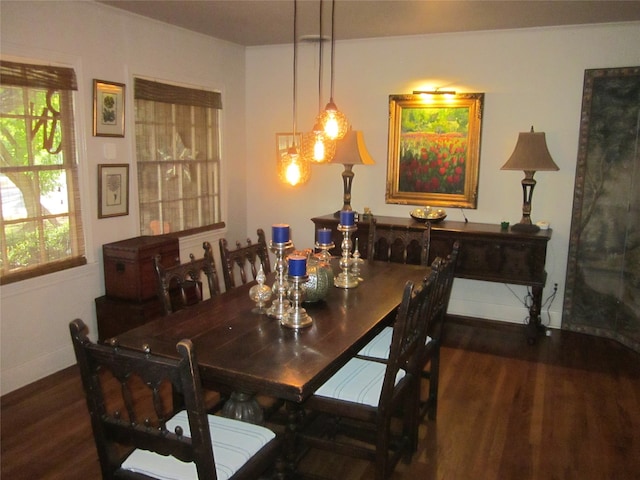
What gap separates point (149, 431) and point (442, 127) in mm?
3706

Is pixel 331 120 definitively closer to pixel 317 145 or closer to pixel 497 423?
pixel 317 145

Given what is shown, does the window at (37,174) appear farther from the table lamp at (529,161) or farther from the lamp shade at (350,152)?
the table lamp at (529,161)

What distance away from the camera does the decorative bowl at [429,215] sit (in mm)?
4469

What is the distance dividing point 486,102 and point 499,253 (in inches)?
51.1

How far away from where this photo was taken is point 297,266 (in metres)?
2.08

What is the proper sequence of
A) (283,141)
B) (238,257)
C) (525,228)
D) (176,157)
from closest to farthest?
1. (238,257)
2. (525,228)
3. (176,157)
4. (283,141)

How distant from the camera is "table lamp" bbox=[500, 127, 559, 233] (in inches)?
158

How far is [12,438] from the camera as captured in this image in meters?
2.72

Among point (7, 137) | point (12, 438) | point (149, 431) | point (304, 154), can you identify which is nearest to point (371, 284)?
point (304, 154)

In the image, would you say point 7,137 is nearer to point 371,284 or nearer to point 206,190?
point 206,190

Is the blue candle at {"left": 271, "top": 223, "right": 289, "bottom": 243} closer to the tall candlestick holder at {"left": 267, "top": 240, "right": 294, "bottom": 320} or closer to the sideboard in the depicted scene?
the tall candlestick holder at {"left": 267, "top": 240, "right": 294, "bottom": 320}

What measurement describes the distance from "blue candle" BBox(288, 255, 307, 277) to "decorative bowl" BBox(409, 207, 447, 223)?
257 cm

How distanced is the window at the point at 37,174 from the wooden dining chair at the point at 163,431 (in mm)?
1927

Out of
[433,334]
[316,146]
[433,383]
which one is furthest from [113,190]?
[433,383]
